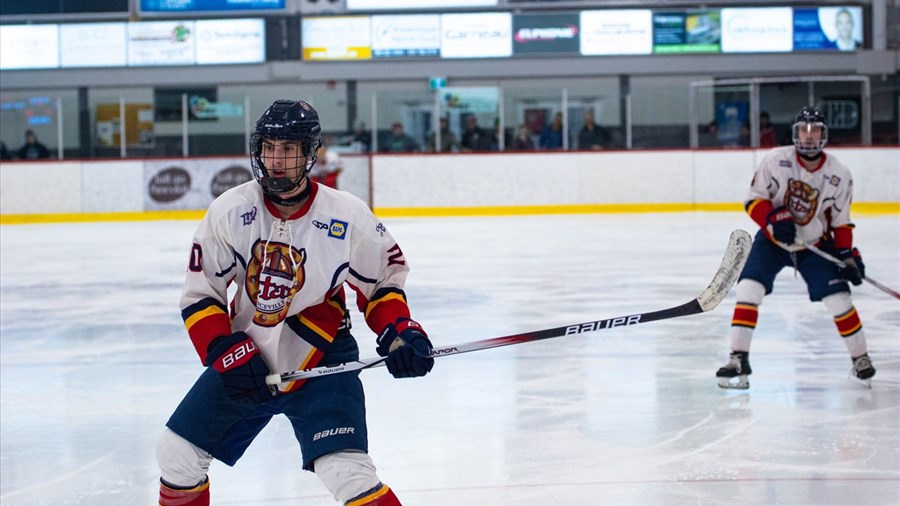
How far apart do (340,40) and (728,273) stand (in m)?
15.1

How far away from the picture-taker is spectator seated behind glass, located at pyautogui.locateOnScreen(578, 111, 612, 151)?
1362cm

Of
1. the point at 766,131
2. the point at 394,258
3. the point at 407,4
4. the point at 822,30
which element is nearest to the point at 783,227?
the point at 394,258

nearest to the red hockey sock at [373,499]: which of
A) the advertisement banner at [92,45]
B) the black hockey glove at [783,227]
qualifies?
the black hockey glove at [783,227]

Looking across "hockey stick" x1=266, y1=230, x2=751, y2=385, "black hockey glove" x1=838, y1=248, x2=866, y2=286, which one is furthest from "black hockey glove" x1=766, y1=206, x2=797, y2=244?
"hockey stick" x1=266, y1=230, x2=751, y2=385

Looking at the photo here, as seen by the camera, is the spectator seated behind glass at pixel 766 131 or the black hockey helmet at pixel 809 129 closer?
the black hockey helmet at pixel 809 129

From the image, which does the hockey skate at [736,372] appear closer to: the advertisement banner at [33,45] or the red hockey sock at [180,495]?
the red hockey sock at [180,495]

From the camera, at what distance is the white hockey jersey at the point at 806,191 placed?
160 inches

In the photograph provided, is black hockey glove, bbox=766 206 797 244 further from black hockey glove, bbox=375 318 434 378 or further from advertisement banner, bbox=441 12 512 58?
advertisement banner, bbox=441 12 512 58

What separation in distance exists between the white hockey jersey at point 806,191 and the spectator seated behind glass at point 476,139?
960 cm

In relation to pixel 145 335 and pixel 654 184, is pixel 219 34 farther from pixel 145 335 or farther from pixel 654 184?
pixel 145 335

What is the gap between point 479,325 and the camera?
17.4ft

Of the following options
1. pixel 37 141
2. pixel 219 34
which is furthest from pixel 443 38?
pixel 37 141

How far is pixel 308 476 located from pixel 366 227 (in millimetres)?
1085

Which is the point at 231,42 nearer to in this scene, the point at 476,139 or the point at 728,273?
the point at 476,139
